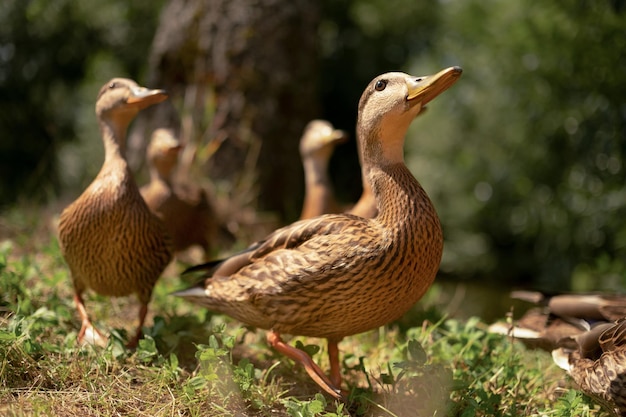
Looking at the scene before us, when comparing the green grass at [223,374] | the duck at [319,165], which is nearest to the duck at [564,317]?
the green grass at [223,374]

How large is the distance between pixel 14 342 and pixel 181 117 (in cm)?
456

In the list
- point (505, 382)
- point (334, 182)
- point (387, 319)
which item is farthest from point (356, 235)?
point (334, 182)

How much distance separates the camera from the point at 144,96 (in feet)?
10.9

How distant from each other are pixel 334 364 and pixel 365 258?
0.68 metres

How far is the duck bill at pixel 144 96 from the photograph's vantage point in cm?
329

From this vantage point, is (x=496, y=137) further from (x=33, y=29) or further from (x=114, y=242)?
(x=114, y=242)

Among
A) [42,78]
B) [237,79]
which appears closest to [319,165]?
[237,79]

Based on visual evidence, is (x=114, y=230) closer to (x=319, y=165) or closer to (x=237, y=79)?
(x=319, y=165)

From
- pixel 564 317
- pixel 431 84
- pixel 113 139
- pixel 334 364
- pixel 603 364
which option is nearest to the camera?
pixel 431 84

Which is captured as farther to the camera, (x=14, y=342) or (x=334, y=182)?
(x=334, y=182)

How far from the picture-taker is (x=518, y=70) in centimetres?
837

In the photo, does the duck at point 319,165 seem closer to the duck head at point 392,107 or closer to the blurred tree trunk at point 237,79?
the blurred tree trunk at point 237,79

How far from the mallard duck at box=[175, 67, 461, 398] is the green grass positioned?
0.21 meters

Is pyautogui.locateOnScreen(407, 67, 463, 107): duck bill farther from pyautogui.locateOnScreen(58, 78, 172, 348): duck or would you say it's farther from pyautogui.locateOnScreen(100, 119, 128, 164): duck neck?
pyautogui.locateOnScreen(100, 119, 128, 164): duck neck
